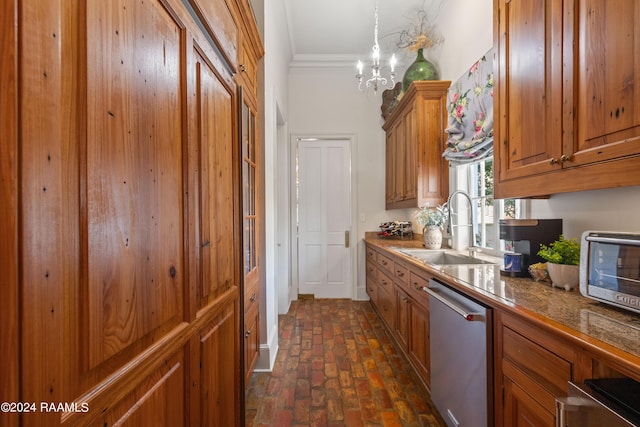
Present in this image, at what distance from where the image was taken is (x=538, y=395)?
0.98 m

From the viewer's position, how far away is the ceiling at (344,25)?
315 cm

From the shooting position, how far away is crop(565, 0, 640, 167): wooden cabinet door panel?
91 cm

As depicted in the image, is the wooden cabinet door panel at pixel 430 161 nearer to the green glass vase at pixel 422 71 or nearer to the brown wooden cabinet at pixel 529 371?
the green glass vase at pixel 422 71

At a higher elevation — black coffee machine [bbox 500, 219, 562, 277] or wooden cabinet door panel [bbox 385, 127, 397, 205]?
wooden cabinet door panel [bbox 385, 127, 397, 205]

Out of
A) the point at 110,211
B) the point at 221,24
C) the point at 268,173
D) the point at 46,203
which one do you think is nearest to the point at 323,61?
the point at 268,173

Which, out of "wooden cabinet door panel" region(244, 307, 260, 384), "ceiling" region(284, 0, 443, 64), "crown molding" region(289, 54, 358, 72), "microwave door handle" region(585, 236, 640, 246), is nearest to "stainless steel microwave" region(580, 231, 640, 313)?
"microwave door handle" region(585, 236, 640, 246)

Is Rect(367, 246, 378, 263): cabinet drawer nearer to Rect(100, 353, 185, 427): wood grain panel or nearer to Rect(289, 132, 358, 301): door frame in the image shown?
Rect(289, 132, 358, 301): door frame

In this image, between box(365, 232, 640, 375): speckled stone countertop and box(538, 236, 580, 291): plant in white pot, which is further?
box(538, 236, 580, 291): plant in white pot

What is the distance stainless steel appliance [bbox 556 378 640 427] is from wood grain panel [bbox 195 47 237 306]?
1.13 metres

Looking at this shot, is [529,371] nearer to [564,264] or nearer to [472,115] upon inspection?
[564,264]

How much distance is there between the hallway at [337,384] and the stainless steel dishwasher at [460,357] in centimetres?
34

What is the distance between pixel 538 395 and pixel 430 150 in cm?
239

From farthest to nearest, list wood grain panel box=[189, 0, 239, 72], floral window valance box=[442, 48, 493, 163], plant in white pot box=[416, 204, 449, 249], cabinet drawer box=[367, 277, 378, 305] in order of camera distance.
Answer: cabinet drawer box=[367, 277, 378, 305] → plant in white pot box=[416, 204, 449, 249] → floral window valance box=[442, 48, 493, 163] → wood grain panel box=[189, 0, 239, 72]

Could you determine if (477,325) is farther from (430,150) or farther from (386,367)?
(430,150)
